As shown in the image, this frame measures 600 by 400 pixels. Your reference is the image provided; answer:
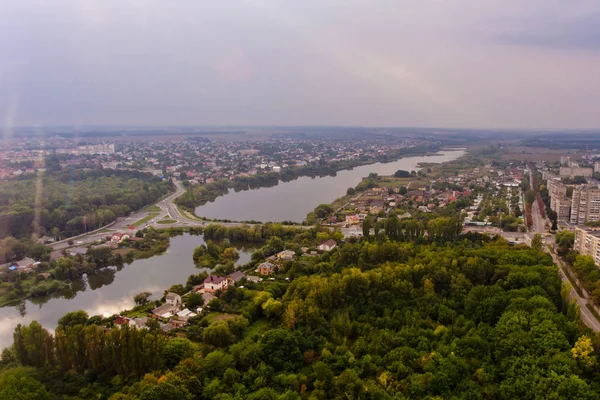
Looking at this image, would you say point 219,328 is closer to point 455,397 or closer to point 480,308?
point 455,397

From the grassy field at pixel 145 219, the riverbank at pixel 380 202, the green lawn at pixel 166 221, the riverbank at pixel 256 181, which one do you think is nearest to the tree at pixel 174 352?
the riverbank at pixel 380 202

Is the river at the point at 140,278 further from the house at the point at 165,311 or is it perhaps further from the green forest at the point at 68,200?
the green forest at the point at 68,200

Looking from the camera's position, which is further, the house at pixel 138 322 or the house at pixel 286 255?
the house at pixel 286 255

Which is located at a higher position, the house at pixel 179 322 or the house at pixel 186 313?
the house at pixel 186 313

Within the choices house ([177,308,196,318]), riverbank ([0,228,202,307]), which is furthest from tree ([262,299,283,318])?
riverbank ([0,228,202,307])

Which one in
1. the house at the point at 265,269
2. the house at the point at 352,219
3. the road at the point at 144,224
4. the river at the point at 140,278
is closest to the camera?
the river at the point at 140,278

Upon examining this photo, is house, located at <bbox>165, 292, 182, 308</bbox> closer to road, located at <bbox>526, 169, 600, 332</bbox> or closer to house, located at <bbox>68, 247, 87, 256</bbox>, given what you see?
house, located at <bbox>68, 247, 87, 256</bbox>

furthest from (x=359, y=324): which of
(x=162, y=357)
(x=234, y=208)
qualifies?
(x=234, y=208)

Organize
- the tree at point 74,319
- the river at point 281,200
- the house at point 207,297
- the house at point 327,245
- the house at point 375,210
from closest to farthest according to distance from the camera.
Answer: the tree at point 74,319 → the house at point 207,297 → the house at point 327,245 → the house at point 375,210 → the river at point 281,200

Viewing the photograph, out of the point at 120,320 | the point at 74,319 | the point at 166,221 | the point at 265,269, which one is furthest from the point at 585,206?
the point at 74,319
